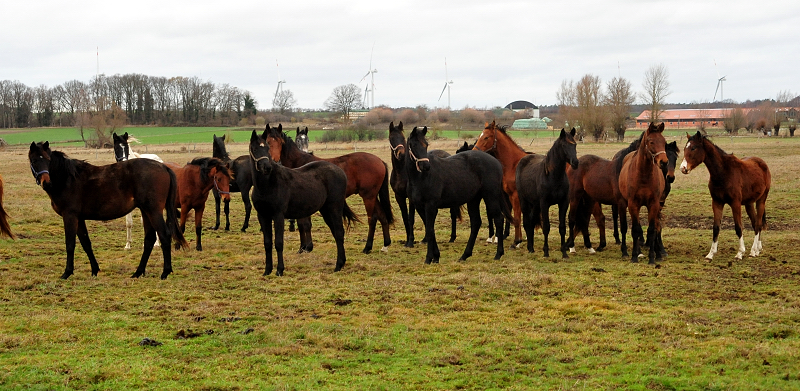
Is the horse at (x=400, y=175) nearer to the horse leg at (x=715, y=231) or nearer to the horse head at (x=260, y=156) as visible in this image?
the horse head at (x=260, y=156)

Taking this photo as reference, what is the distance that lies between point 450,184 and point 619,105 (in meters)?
61.0

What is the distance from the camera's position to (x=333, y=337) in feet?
21.0

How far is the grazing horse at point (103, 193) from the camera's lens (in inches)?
368

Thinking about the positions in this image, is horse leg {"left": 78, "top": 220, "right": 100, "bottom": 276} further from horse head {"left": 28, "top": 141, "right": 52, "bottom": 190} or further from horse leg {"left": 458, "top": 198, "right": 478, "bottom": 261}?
horse leg {"left": 458, "top": 198, "right": 478, "bottom": 261}

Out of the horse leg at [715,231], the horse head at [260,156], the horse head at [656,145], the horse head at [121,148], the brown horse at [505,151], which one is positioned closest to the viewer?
the horse head at [260,156]

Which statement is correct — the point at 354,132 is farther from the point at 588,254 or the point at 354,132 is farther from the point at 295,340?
the point at 295,340

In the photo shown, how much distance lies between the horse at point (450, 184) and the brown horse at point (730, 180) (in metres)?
3.19

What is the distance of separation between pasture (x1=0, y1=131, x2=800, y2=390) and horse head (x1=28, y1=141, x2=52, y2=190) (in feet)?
4.54

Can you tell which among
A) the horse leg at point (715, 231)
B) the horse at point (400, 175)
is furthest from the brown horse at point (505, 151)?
the horse leg at point (715, 231)

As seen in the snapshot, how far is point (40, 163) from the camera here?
9047 millimetres

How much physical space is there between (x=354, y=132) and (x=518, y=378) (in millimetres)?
57851

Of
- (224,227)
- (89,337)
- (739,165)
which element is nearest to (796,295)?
(739,165)

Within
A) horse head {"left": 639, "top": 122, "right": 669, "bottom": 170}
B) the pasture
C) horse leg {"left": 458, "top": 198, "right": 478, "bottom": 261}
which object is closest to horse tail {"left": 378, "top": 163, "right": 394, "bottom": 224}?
the pasture

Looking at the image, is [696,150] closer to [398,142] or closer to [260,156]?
[398,142]
